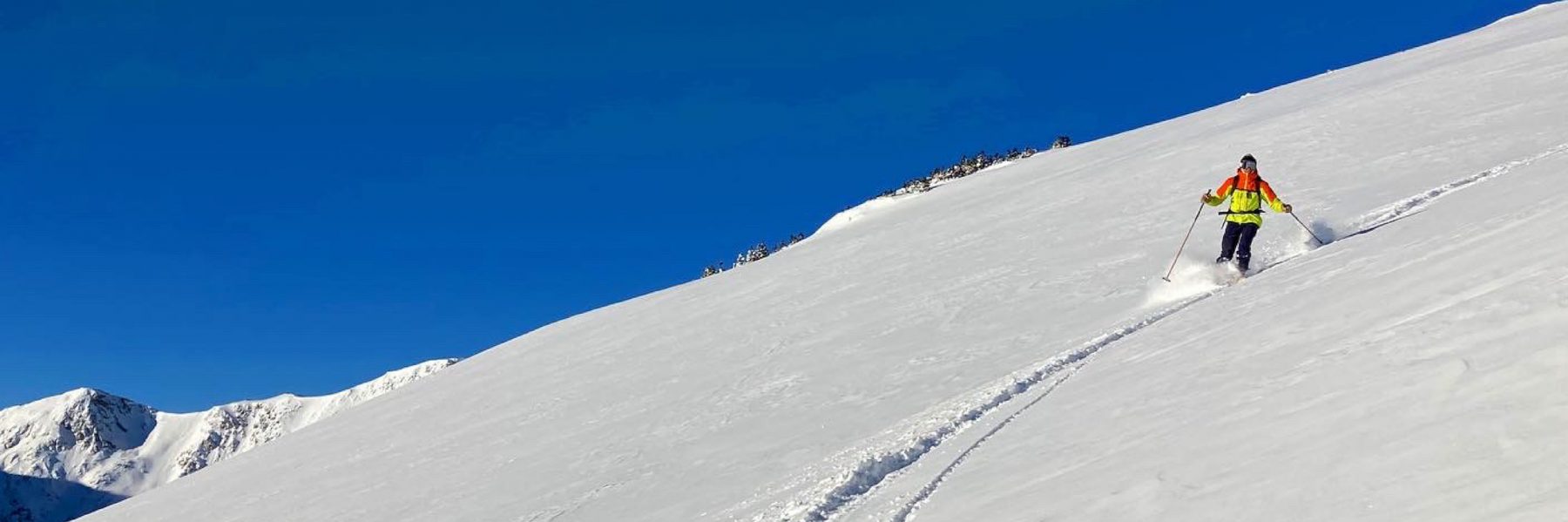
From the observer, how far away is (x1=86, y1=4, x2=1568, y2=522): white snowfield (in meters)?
5.16

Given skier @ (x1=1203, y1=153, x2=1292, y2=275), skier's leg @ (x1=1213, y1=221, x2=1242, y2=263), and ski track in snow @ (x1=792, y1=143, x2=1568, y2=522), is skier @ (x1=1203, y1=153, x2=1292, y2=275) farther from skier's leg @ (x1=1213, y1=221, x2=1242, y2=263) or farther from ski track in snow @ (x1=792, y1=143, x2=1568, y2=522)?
ski track in snow @ (x1=792, y1=143, x2=1568, y2=522)

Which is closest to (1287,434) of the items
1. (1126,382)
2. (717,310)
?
(1126,382)

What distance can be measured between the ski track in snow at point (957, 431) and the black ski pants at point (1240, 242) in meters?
0.27

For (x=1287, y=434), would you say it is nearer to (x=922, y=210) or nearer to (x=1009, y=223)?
(x=1009, y=223)

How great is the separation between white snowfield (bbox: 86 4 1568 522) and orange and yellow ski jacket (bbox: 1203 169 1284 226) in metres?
0.62

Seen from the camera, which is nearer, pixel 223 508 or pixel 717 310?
pixel 223 508

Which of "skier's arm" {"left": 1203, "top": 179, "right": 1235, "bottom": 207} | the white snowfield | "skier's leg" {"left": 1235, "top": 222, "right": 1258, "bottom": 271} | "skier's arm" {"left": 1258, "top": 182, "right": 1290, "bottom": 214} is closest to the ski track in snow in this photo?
the white snowfield

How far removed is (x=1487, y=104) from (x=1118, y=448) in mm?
17958

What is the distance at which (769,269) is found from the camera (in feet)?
90.5

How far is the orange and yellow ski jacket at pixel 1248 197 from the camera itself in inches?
529

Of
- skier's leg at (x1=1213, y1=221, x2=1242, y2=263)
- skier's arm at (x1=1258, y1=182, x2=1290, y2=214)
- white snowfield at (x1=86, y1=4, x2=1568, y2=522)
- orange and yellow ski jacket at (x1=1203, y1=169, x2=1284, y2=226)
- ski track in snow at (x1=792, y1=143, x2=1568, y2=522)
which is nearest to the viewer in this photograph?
white snowfield at (x1=86, y1=4, x2=1568, y2=522)

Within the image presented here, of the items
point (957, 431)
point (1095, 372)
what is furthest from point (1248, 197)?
point (957, 431)

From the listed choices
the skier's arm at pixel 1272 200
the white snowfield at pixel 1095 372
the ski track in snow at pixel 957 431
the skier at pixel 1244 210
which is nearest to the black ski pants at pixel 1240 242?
the skier at pixel 1244 210

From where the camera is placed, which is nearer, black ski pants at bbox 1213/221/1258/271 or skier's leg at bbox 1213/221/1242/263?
black ski pants at bbox 1213/221/1258/271
